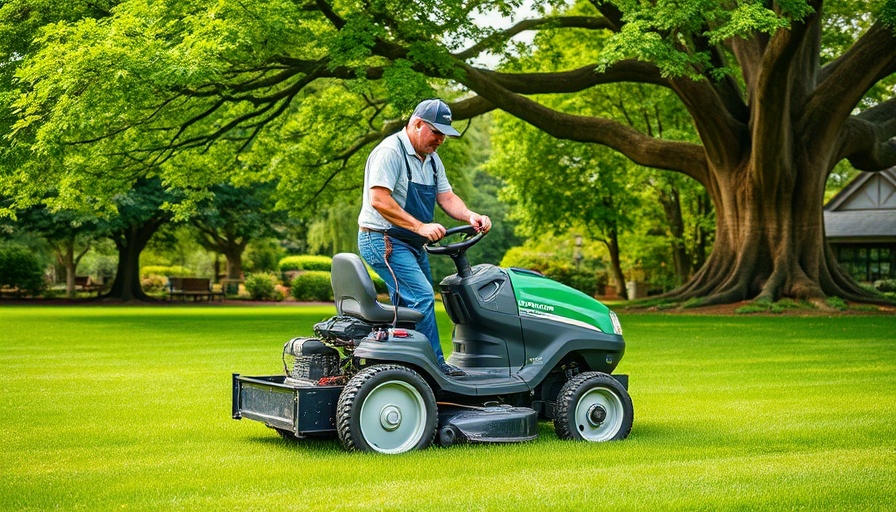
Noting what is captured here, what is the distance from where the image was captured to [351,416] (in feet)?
22.8

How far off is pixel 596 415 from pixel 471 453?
1.15 meters

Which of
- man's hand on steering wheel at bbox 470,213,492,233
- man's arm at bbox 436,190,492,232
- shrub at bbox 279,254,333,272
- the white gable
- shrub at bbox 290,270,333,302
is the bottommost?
shrub at bbox 290,270,333,302

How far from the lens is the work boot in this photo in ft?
25.0

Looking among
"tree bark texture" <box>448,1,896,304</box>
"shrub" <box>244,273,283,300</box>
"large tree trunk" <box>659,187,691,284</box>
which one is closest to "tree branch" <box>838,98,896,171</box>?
"tree bark texture" <box>448,1,896,304</box>

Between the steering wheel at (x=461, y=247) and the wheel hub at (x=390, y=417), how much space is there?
3.61 feet

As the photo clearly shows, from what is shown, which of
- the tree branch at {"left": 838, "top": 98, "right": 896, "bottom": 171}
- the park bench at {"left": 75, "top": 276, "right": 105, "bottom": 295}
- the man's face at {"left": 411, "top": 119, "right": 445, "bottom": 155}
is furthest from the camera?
the park bench at {"left": 75, "top": 276, "right": 105, "bottom": 295}

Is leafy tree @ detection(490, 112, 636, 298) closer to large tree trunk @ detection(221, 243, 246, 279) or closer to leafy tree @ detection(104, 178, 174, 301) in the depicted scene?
leafy tree @ detection(104, 178, 174, 301)

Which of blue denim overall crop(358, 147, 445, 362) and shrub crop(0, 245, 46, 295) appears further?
shrub crop(0, 245, 46, 295)

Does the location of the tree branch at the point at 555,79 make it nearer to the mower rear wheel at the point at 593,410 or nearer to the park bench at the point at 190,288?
the mower rear wheel at the point at 593,410

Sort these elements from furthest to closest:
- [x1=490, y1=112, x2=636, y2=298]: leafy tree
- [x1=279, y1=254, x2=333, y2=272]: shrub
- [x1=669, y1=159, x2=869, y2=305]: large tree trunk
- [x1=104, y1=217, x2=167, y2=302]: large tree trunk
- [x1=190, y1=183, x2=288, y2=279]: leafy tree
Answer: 1. [x1=279, y1=254, x2=333, y2=272]: shrub
2. [x1=104, y1=217, x2=167, y2=302]: large tree trunk
3. [x1=190, y1=183, x2=288, y2=279]: leafy tree
4. [x1=490, y1=112, x2=636, y2=298]: leafy tree
5. [x1=669, y1=159, x2=869, y2=305]: large tree trunk

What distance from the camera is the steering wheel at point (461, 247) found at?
7488mm

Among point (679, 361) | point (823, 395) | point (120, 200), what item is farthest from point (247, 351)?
point (120, 200)

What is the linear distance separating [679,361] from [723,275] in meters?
14.9

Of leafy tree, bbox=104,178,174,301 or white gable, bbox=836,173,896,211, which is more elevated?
white gable, bbox=836,173,896,211
